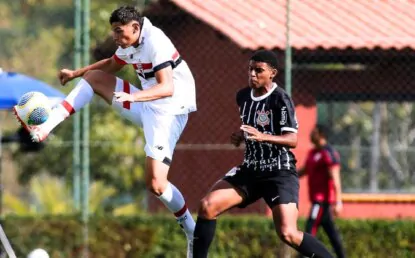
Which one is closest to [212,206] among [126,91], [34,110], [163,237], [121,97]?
[121,97]

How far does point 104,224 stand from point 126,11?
4378 millimetres

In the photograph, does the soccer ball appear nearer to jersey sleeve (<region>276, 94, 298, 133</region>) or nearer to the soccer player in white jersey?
the soccer player in white jersey

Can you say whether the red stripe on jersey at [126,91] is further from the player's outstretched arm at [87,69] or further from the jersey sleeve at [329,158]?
the jersey sleeve at [329,158]

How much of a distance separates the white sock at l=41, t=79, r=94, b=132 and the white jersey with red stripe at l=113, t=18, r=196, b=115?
440 mm

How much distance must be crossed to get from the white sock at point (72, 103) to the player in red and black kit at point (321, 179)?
4377 mm

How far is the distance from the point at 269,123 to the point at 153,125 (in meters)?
1.20

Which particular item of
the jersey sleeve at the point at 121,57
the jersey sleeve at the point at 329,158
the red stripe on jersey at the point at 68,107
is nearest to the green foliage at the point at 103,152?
the jersey sleeve at the point at 329,158

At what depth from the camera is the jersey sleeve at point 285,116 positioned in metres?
10.3

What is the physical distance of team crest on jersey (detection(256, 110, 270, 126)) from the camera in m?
10.3

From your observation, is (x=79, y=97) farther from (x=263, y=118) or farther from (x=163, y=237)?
(x=163, y=237)

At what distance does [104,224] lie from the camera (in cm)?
1455

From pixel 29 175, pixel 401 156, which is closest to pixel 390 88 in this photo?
pixel 401 156

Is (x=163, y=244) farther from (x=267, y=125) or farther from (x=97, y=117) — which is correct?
(x=97, y=117)

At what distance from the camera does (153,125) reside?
11.1 metres
